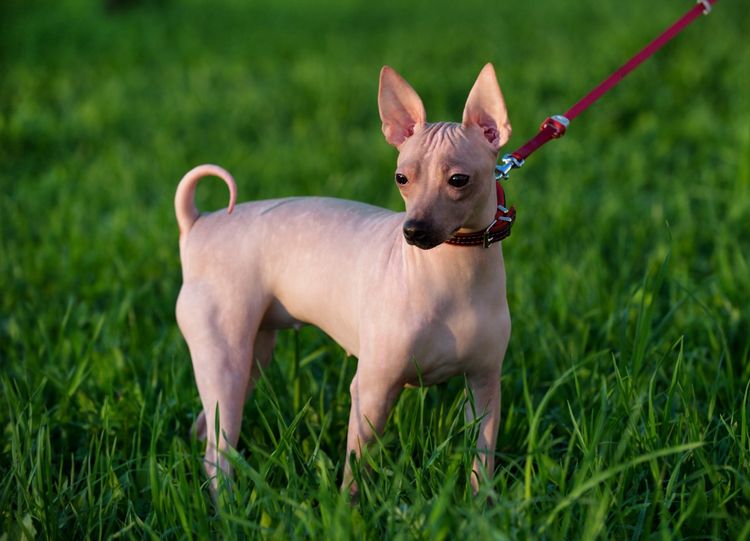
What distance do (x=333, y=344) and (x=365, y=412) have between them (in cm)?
123

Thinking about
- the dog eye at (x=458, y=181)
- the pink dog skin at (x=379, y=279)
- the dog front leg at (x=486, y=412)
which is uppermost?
the dog eye at (x=458, y=181)

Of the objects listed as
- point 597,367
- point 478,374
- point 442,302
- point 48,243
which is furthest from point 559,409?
point 48,243

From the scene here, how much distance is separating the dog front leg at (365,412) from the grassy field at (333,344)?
3.1 inches

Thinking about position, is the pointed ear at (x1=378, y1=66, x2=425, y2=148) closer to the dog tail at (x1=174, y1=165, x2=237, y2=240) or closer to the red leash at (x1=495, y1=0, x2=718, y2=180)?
A: the red leash at (x1=495, y1=0, x2=718, y2=180)

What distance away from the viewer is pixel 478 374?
256cm

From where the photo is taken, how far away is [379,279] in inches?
100

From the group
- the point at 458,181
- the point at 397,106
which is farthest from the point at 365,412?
the point at 397,106

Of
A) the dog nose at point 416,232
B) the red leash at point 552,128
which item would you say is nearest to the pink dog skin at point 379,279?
the dog nose at point 416,232

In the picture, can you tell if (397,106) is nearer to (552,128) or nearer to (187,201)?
(552,128)

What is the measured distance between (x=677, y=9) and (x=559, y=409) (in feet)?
29.4

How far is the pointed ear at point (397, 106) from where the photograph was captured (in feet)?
8.02

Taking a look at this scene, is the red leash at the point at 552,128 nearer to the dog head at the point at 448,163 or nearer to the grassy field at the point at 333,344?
the dog head at the point at 448,163

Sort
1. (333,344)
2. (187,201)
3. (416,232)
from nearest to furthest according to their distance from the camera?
(416,232) < (187,201) < (333,344)

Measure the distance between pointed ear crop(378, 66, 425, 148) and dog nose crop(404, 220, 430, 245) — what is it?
13.5 inches
